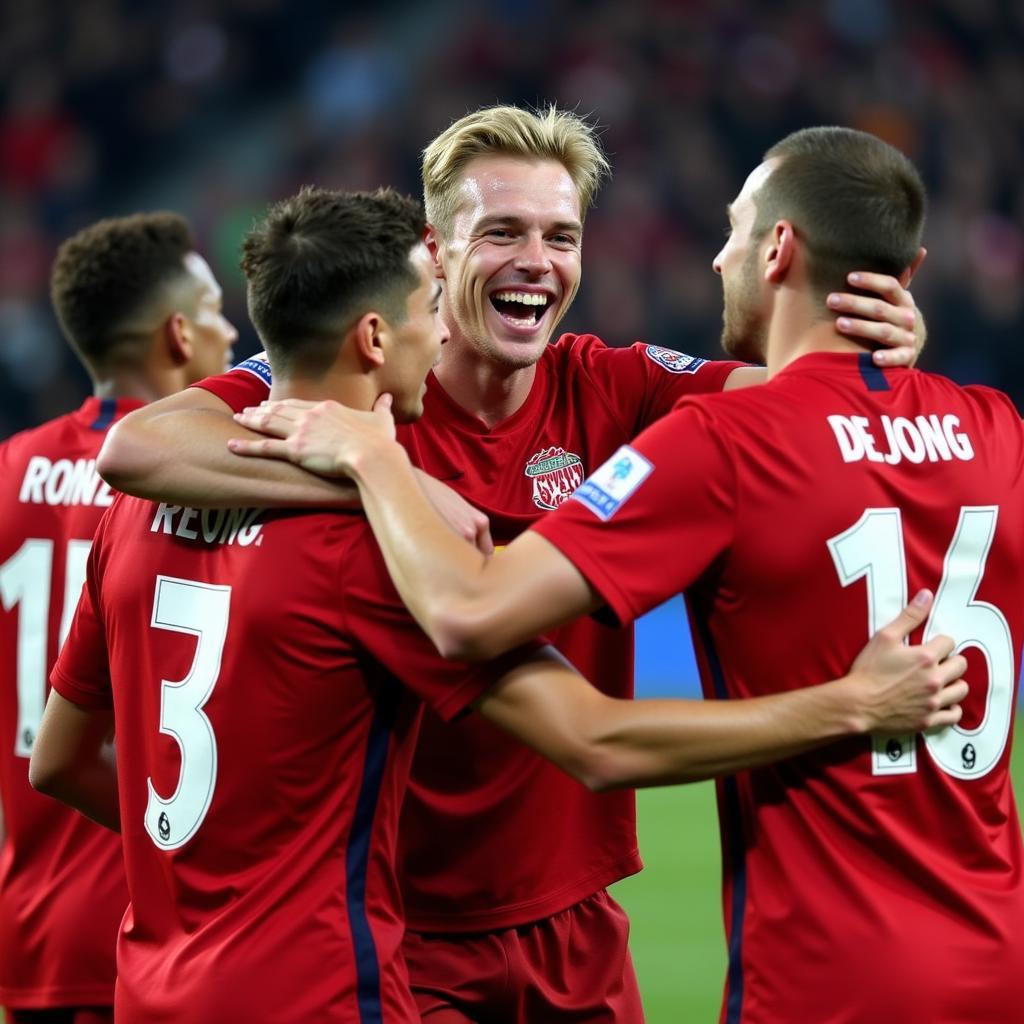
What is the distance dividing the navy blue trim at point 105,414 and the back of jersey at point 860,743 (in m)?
2.11

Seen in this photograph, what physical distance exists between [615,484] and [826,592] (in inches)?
15.4

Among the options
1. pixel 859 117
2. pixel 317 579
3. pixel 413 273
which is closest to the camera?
pixel 317 579

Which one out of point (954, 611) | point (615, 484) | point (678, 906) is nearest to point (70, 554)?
point (615, 484)

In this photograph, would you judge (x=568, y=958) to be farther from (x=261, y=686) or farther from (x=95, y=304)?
(x=95, y=304)

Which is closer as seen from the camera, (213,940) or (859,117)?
(213,940)

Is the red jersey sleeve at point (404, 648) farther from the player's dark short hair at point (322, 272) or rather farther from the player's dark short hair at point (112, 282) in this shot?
the player's dark short hair at point (112, 282)

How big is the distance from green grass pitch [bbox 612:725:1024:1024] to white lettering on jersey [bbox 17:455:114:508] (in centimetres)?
283

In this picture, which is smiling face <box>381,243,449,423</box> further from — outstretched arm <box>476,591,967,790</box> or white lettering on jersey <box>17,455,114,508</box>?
white lettering on jersey <box>17,455,114,508</box>

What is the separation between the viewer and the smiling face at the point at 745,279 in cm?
304

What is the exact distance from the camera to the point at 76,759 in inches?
129

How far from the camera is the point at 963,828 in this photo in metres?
2.80

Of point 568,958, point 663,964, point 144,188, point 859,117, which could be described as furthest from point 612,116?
point 568,958

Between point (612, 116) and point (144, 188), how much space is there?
4473 millimetres

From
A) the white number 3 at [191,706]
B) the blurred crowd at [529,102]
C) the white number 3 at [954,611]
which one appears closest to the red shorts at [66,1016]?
the white number 3 at [191,706]
